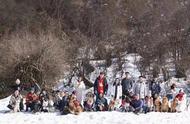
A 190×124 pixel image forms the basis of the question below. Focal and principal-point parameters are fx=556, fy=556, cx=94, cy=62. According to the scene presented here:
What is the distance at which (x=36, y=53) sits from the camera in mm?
35562

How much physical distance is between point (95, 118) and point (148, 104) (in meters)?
2.70

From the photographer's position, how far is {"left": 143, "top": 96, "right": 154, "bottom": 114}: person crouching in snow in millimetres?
23362

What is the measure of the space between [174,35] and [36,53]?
1184cm

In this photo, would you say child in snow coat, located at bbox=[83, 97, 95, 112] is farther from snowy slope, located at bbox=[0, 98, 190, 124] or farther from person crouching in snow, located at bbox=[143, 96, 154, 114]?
person crouching in snow, located at bbox=[143, 96, 154, 114]

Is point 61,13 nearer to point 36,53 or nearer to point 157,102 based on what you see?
point 36,53

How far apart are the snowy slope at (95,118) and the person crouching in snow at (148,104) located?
1.73ft

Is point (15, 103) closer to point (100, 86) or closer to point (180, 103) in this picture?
point (100, 86)

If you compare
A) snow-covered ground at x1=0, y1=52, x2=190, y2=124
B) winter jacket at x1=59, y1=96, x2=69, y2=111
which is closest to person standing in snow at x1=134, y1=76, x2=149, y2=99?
snow-covered ground at x1=0, y1=52, x2=190, y2=124

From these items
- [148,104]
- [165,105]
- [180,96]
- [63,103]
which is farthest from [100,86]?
[180,96]

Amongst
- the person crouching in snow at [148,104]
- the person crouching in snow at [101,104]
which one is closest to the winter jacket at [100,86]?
the person crouching in snow at [101,104]

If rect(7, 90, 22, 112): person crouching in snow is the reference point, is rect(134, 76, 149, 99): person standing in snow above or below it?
above

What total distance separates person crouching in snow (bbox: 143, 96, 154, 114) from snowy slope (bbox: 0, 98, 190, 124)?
53cm

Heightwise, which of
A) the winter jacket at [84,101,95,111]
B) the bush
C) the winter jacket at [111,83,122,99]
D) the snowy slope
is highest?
the bush

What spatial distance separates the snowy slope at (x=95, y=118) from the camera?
21.7 m
